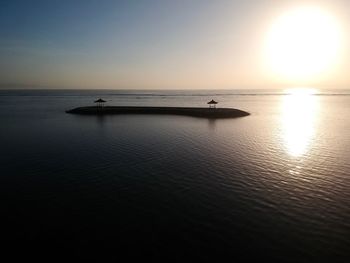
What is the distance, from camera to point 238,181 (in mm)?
22000

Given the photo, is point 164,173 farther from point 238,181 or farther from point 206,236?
point 206,236

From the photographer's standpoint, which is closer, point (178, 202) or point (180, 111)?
point (178, 202)

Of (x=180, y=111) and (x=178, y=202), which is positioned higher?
(x=180, y=111)

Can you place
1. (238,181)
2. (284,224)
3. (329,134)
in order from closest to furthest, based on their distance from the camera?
A: 1. (284,224)
2. (238,181)
3. (329,134)

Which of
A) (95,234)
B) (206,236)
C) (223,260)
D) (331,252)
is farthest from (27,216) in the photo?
(331,252)

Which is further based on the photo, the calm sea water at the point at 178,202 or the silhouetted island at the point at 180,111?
the silhouetted island at the point at 180,111

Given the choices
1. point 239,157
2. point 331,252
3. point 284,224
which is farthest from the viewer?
point 239,157

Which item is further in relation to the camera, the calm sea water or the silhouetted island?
the silhouetted island

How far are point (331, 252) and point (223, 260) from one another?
5412 millimetres

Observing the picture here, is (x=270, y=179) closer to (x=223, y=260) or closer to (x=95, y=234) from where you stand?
(x=223, y=260)

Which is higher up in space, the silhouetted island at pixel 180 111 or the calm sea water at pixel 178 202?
the silhouetted island at pixel 180 111

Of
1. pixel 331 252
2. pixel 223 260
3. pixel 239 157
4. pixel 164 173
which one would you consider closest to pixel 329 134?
pixel 239 157

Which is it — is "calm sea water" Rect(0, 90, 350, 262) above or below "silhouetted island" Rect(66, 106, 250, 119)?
below

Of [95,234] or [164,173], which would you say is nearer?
[95,234]
